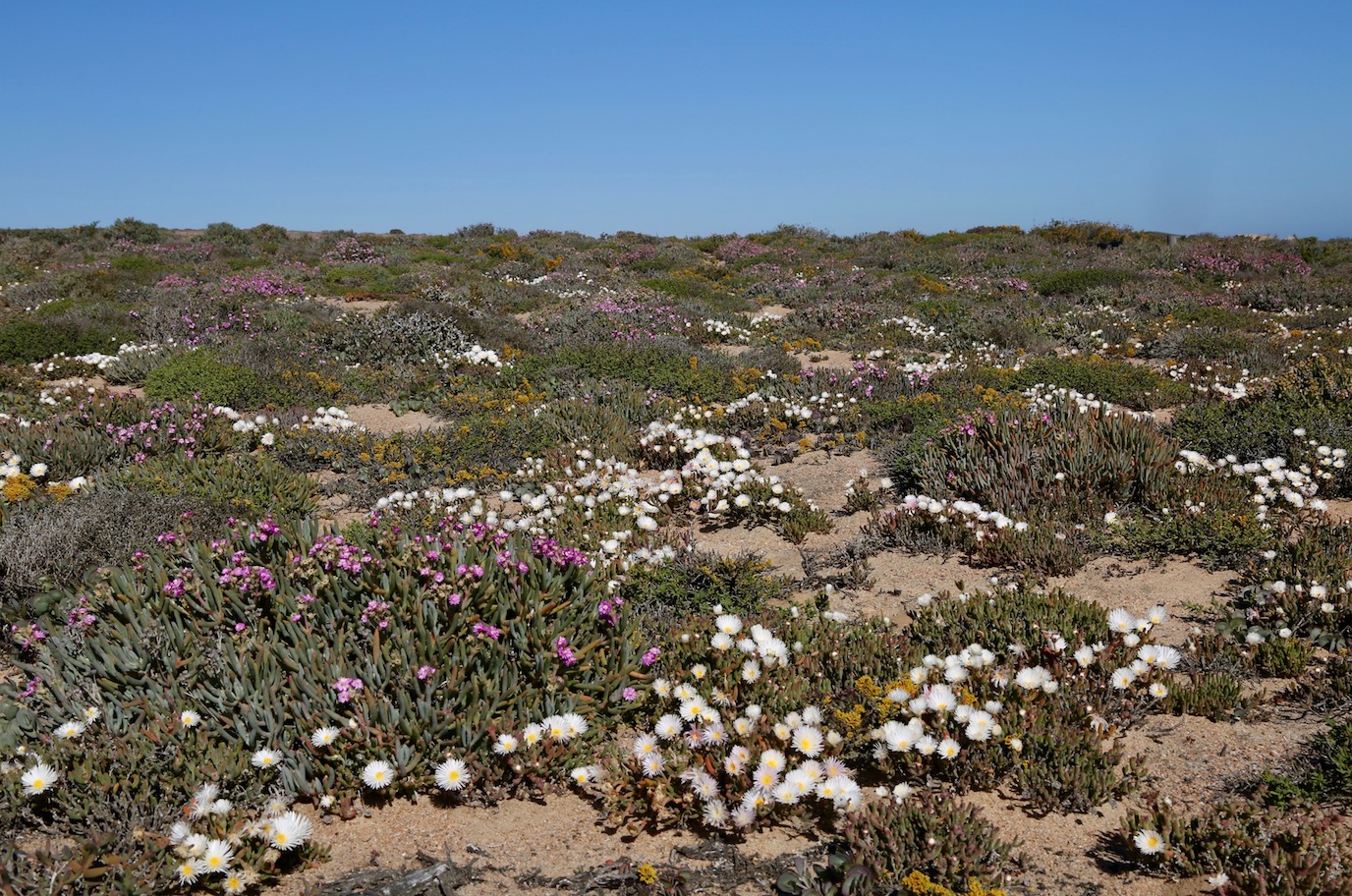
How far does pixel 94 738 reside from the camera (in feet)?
11.5

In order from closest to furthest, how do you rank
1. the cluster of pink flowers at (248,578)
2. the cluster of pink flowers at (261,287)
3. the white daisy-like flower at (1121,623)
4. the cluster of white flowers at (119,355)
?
the cluster of pink flowers at (248,578) → the white daisy-like flower at (1121,623) → the cluster of white flowers at (119,355) → the cluster of pink flowers at (261,287)

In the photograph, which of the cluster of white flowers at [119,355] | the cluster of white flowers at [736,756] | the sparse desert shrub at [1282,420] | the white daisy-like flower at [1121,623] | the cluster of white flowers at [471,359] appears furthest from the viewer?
the cluster of white flowers at [471,359]

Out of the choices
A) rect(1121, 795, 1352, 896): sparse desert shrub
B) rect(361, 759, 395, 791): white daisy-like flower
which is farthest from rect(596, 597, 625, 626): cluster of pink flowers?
rect(1121, 795, 1352, 896): sparse desert shrub

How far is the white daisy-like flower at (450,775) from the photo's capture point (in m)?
3.43

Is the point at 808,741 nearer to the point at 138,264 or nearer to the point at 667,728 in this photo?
the point at 667,728

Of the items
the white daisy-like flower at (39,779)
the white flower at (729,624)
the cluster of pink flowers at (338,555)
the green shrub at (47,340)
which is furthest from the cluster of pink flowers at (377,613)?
the green shrub at (47,340)

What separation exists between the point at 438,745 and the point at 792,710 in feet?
5.14

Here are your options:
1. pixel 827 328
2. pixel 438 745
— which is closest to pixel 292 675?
pixel 438 745

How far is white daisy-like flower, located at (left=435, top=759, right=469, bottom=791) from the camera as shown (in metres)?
3.43

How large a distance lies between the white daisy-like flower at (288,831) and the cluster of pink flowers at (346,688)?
54 centimetres

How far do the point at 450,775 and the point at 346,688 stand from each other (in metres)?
0.60

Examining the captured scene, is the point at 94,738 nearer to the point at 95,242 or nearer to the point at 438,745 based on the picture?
the point at 438,745

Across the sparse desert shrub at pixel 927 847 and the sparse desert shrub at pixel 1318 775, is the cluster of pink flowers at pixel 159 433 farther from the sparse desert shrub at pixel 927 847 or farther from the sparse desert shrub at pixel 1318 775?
the sparse desert shrub at pixel 1318 775

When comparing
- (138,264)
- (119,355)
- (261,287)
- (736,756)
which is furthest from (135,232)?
(736,756)
